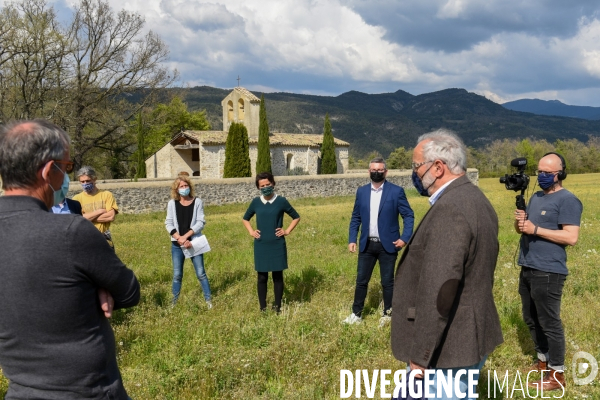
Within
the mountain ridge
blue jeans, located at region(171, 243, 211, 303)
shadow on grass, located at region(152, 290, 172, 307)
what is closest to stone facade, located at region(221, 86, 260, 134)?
shadow on grass, located at region(152, 290, 172, 307)

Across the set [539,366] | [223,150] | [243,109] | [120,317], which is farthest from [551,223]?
[243,109]

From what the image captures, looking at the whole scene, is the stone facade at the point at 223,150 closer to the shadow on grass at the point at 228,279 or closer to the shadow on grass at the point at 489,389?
the shadow on grass at the point at 228,279

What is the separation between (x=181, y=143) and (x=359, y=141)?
83978mm

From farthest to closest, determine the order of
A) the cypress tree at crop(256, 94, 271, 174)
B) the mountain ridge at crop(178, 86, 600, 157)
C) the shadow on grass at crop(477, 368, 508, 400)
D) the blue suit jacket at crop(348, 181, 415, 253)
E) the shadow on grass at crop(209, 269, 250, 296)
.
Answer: the mountain ridge at crop(178, 86, 600, 157)
the cypress tree at crop(256, 94, 271, 174)
the shadow on grass at crop(209, 269, 250, 296)
the blue suit jacket at crop(348, 181, 415, 253)
the shadow on grass at crop(477, 368, 508, 400)

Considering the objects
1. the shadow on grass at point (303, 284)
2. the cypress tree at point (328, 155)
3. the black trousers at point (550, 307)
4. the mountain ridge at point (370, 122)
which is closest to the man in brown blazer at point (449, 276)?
the black trousers at point (550, 307)

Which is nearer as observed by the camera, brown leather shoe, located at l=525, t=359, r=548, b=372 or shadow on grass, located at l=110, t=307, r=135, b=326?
brown leather shoe, located at l=525, t=359, r=548, b=372

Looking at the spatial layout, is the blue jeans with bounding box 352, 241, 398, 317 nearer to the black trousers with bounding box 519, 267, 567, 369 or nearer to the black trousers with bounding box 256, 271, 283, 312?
the black trousers with bounding box 256, 271, 283, 312

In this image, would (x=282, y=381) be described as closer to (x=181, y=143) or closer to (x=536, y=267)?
(x=536, y=267)

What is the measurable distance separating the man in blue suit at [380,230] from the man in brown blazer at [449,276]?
2908 mm

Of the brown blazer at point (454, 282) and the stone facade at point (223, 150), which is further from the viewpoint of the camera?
the stone facade at point (223, 150)

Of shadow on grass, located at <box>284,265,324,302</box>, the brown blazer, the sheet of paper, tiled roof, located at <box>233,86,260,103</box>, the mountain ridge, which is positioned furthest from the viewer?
the mountain ridge

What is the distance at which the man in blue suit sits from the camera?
556cm

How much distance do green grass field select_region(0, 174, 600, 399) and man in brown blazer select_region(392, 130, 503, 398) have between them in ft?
Result: 5.43

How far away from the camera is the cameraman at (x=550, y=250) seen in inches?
161
